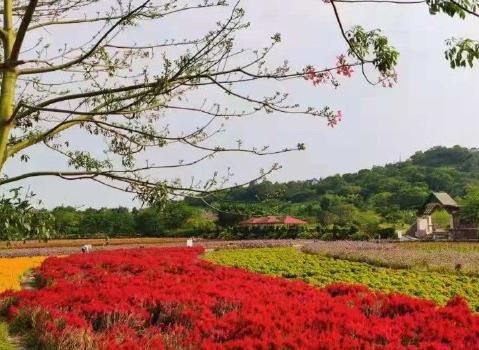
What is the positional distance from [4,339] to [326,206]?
7344 cm

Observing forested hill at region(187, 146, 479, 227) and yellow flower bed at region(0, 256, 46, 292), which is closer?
yellow flower bed at region(0, 256, 46, 292)

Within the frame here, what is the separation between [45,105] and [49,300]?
683 cm

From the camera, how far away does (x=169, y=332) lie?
764 centimetres

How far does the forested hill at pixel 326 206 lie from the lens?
4234 mm

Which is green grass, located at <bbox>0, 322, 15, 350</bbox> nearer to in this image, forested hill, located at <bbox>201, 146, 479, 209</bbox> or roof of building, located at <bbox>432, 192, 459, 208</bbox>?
forested hill, located at <bbox>201, 146, 479, 209</bbox>

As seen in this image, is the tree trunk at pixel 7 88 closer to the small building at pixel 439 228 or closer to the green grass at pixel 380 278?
the green grass at pixel 380 278

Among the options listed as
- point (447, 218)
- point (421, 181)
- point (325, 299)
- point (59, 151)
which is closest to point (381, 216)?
point (447, 218)

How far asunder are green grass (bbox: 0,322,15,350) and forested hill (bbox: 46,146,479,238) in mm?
1759

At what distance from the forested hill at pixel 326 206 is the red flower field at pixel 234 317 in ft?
4.43

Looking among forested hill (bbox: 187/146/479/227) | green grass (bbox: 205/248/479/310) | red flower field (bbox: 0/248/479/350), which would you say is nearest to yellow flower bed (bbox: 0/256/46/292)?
red flower field (bbox: 0/248/479/350)

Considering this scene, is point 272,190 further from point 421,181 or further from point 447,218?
point 421,181

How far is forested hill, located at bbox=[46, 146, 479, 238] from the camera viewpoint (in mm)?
4234

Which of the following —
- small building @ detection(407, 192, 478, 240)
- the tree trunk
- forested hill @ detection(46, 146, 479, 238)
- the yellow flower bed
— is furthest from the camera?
small building @ detection(407, 192, 478, 240)

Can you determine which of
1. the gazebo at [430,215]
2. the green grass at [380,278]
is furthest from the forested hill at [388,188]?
the green grass at [380,278]
